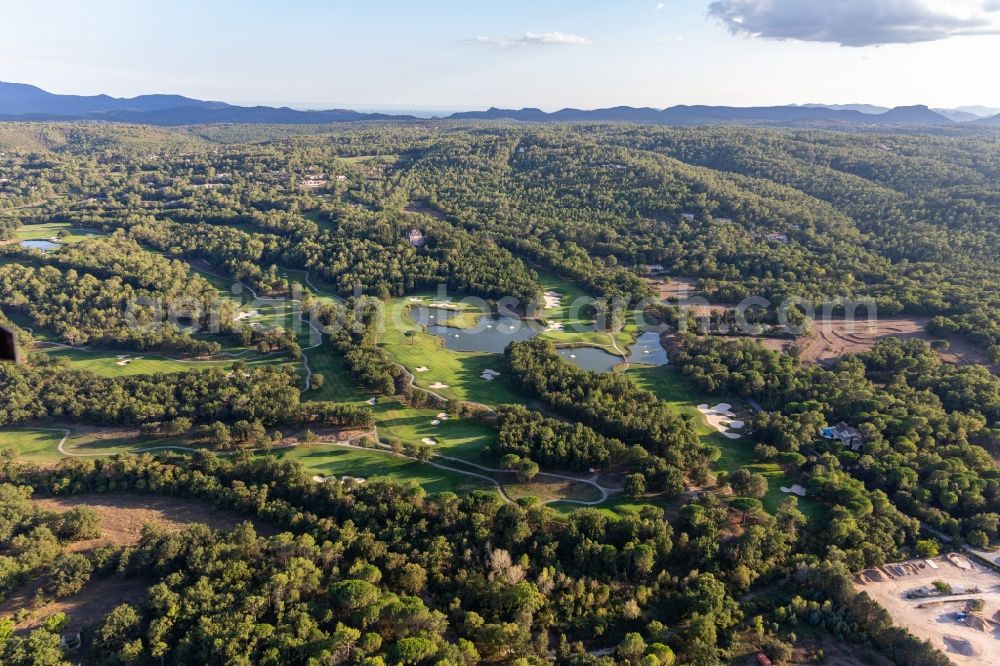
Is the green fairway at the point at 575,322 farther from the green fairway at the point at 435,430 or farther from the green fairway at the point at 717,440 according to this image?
the green fairway at the point at 435,430

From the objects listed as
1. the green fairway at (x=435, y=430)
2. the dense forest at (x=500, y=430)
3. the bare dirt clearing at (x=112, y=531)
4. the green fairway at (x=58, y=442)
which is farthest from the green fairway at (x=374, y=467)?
the green fairway at (x=58, y=442)

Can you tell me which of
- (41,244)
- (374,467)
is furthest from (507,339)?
(41,244)

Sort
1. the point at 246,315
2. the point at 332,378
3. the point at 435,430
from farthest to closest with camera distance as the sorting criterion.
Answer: the point at 246,315
the point at 332,378
the point at 435,430

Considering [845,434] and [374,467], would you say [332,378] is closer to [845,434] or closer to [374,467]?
[374,467]

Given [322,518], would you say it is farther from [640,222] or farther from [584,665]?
[640,222]

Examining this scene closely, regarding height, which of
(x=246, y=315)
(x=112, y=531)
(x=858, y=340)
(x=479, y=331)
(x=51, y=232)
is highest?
(x=51, y=232)

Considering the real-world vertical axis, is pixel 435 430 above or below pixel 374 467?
above

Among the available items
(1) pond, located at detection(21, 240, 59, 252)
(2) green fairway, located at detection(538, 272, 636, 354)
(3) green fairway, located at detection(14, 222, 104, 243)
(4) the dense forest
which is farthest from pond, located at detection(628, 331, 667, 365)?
(3) green fairway, located at detection(14, 222, 104, 243)
